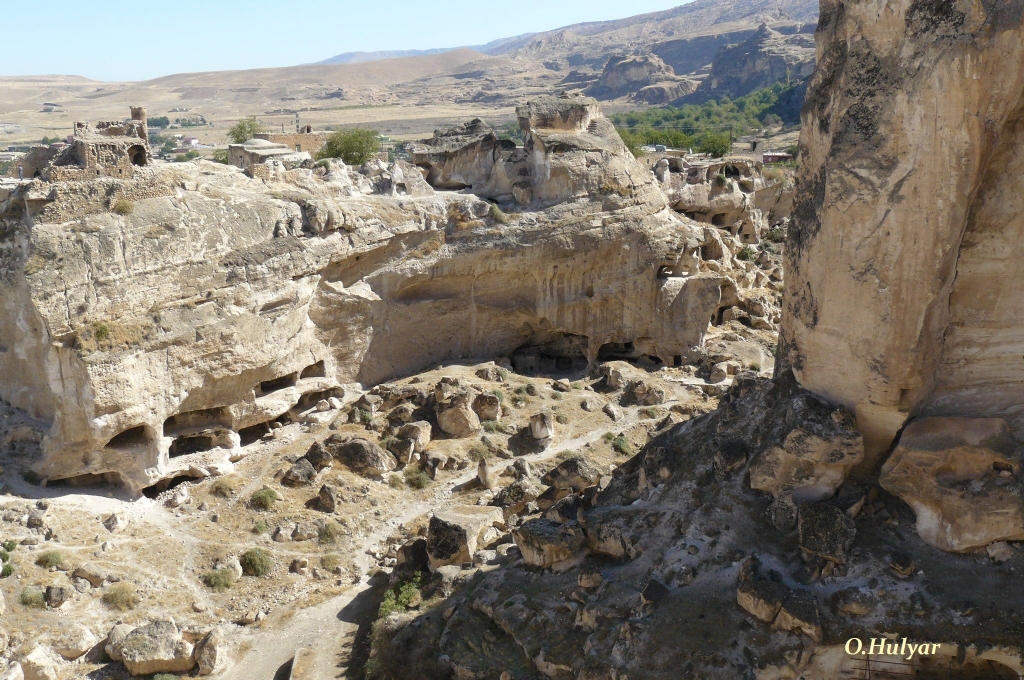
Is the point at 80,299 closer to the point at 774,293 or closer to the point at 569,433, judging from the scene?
the point at 569,433

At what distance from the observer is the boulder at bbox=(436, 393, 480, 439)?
24781 mm

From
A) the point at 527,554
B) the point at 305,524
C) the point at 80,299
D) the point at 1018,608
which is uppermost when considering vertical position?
the point at 80,299

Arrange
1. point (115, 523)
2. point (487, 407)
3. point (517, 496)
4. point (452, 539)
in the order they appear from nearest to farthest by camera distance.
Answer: point (452, 539)
point (115, 523)
point (517, 496)
point (487, 407)

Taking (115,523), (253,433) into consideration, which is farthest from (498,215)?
(115,523)

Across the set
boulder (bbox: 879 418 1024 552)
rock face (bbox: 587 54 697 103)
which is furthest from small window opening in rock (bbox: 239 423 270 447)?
rock face (bbox: 587 54 697 103)

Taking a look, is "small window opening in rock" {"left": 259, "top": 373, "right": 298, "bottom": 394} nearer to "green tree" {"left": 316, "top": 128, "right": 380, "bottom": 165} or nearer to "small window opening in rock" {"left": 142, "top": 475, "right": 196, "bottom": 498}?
"small window opening in rock" {"left": 142, "top": 475, "right": 196, "bottom": 498}

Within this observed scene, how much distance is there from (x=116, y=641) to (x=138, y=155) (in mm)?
11275

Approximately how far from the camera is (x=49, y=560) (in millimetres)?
18812

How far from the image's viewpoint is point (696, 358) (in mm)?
30578

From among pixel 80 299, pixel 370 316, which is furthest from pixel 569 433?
pixel 80 299

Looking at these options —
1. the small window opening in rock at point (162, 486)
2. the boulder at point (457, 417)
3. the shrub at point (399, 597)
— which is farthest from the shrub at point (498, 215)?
the shrub at point (399, 597)

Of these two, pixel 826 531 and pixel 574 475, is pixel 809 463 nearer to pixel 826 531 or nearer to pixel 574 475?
pixel 826 531

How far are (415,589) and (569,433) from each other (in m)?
8.60

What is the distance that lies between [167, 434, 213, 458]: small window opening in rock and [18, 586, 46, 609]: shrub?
5536 millimetres
